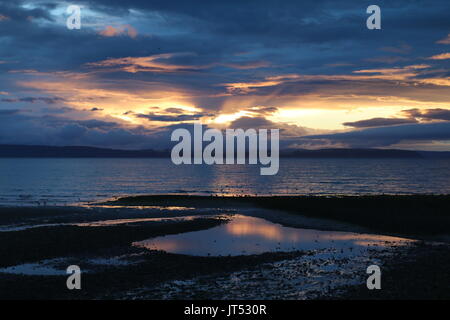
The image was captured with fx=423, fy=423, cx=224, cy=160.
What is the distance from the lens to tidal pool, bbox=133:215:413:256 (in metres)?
28.5

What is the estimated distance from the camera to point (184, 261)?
24641 millimetres

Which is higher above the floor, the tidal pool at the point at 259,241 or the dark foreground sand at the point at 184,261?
the dark foreground sand at the point at 184,261

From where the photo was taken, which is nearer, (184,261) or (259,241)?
(184,261)

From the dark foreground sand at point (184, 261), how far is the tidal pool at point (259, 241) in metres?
1.76

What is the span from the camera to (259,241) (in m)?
31.8

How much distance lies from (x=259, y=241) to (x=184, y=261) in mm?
8667

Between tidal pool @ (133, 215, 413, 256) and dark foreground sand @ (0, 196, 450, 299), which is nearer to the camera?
dark foreground sand @ (0, 196, 450, 299)

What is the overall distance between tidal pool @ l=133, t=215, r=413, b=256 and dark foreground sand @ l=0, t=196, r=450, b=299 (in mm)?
1760

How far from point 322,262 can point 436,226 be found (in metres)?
19.3

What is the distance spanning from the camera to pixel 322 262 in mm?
24000

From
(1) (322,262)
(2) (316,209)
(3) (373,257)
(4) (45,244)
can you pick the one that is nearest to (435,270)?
(3) (373,257)

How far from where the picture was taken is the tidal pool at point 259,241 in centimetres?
2853

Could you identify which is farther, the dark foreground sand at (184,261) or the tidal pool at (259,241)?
the tidal pool at (259,241)
